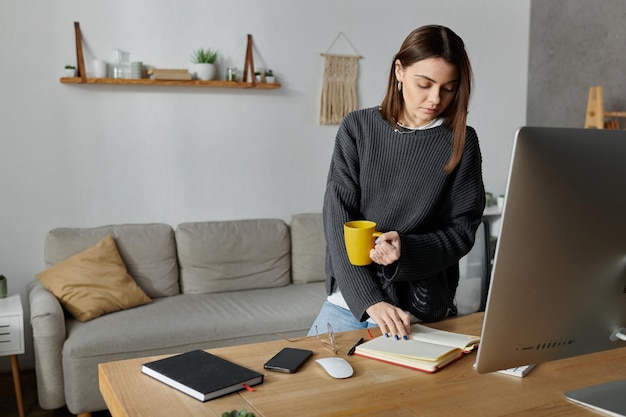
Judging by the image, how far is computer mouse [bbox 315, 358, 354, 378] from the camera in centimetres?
136

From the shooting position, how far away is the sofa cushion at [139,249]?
3447 mm

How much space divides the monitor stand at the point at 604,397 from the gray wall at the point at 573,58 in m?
3.09

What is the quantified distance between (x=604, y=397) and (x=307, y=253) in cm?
272

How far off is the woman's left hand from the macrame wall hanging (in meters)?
2.59

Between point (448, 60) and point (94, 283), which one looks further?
point (94, 283)

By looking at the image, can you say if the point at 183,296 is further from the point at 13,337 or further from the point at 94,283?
the point at 13,337

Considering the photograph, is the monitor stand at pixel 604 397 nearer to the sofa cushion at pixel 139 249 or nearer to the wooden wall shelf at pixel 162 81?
the sofa cushion at pixel 139 249

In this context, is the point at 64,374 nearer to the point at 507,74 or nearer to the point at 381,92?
the point at 381,92

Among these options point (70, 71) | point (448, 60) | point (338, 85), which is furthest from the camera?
point (338, 85)

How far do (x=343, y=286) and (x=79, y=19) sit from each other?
100 inches

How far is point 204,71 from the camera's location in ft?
12.2

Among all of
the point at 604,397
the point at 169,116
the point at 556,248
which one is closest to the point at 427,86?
the point at 556,248

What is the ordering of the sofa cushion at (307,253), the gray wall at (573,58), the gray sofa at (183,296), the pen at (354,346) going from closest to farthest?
the pen at (354,346), the gray sofa at (183,296), the sofa cushion at (307,253), the gray wall at (573,58)

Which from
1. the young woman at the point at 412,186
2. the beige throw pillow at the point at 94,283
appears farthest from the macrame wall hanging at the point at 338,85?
the young woman at the point at 412,186
